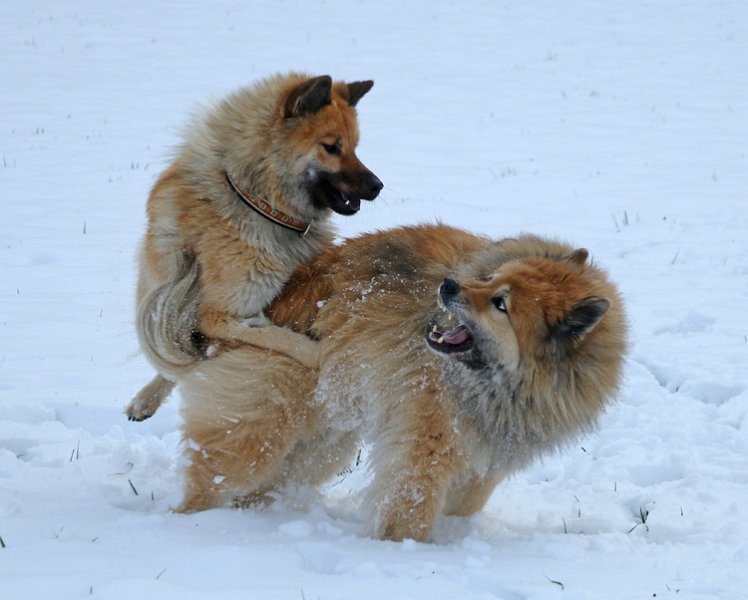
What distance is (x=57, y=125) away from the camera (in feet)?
41.7

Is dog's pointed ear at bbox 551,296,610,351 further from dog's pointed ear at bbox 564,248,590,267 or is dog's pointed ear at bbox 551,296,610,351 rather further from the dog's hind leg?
the dog's hind leg

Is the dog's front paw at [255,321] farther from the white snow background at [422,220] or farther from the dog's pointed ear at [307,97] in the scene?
the dog's pointed ear at [307,97]

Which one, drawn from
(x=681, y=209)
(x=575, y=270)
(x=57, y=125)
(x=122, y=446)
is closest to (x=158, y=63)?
(x=57, y=125)

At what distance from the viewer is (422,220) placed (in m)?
9.13

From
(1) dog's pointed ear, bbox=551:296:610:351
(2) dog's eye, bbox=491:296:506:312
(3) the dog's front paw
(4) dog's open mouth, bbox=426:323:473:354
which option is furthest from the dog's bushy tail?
(1) dog's pointed ear, bbox=551:296:610:351

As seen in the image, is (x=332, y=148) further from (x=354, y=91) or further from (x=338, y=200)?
(x=354, y=91)

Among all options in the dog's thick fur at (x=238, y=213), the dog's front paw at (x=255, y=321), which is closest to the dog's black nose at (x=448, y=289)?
the dog's thick fur at (x=238, y=213)

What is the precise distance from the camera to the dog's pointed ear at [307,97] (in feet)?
15.3

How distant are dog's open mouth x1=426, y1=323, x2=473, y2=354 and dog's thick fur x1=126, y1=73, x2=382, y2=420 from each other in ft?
1.95

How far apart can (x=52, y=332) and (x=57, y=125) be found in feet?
23.4

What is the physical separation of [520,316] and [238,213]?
1.50 metres

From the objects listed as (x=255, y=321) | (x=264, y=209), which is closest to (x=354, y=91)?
(x=264, y=209)

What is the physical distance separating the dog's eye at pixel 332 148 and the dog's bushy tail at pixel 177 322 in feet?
3.16

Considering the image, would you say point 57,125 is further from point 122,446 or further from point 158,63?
point 122,446
